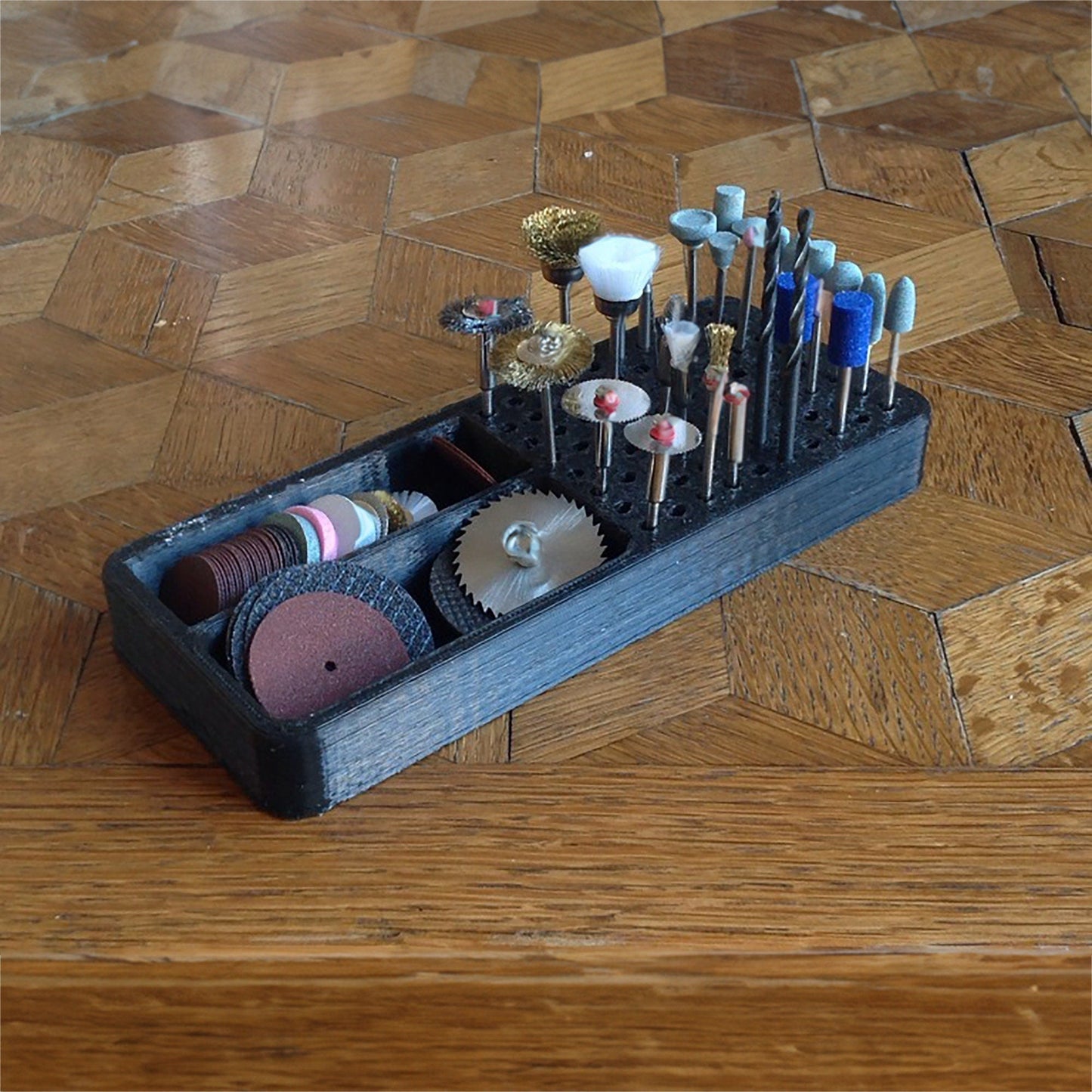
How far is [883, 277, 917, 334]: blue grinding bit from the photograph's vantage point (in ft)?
2.41

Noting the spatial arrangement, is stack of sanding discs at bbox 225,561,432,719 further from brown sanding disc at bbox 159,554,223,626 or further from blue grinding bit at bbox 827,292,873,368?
blue grinding bit at bbox 827,292,873,368

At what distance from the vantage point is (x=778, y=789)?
2.00 feet

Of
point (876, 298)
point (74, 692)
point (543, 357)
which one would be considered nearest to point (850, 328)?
point (876, 298)

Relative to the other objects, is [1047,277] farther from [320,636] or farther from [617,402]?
[320,636]

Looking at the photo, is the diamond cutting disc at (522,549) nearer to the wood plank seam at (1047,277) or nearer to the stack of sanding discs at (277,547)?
the stack of sanding discs at (277,547)

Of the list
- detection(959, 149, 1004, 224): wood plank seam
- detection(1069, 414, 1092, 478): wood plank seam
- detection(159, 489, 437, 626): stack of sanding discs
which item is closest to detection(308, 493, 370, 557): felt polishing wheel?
detection(159, 489, 437, 626): stack of sanding discs

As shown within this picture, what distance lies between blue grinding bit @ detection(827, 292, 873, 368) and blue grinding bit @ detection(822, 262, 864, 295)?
12 millimetres

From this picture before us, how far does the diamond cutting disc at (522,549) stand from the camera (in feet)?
2.17

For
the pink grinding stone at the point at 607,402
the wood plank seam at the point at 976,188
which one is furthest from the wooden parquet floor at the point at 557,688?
the pink grinding stone at the point at 607,402

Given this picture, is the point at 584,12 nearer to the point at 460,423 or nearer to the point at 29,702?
the point at 460,423

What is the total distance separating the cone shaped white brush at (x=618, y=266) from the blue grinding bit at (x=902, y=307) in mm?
119

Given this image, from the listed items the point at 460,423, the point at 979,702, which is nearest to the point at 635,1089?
the point at 979,702

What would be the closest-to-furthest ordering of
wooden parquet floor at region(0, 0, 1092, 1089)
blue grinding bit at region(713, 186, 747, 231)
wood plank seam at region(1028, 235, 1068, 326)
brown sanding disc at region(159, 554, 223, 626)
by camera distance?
wooden parquet floor at region(0, 0, 1092, 1089) < brown sanding disc at region(159, 554, 223, 626) < blue grinding bit at region(713, 186, 747, 231) < wood plank seam at region(1028, 235, 1068, 326)

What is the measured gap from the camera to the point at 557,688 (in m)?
0.66
